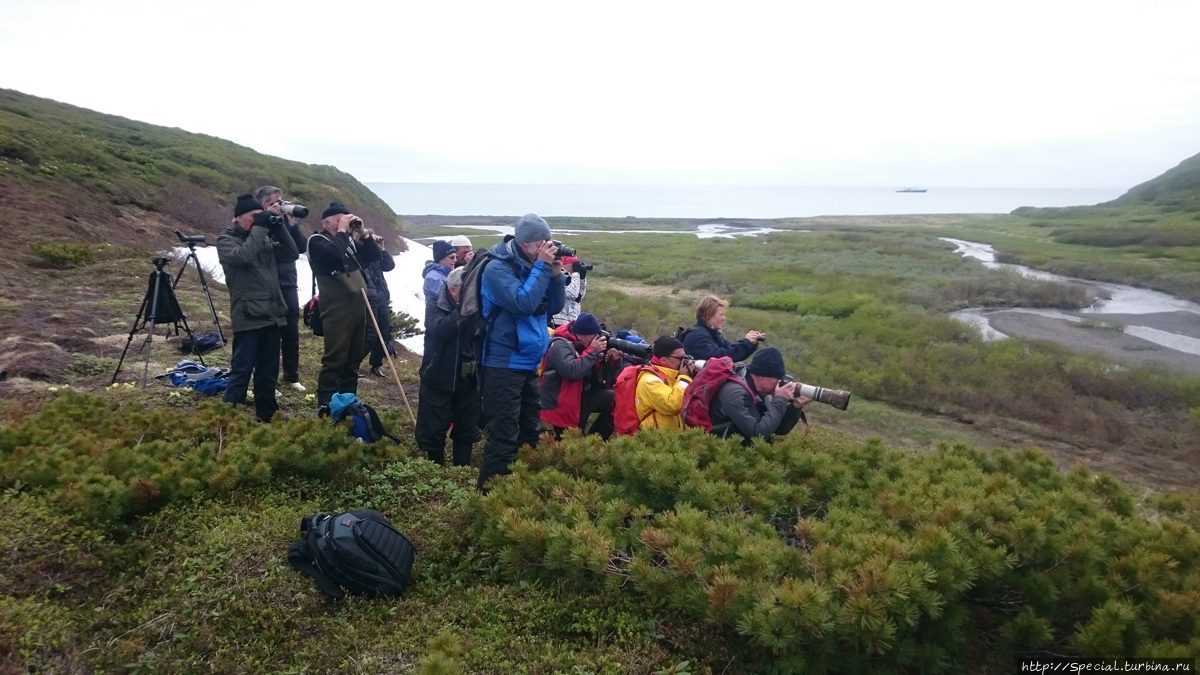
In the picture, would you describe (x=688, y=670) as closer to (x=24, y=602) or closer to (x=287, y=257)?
(x=24, y=602)

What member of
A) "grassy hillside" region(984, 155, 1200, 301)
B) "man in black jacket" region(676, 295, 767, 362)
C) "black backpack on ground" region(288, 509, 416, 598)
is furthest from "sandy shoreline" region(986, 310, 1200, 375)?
"black backpack on ground" region(288, 509, 416, 598)

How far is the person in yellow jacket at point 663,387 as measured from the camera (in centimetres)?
568

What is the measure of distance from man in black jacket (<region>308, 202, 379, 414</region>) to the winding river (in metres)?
16.4

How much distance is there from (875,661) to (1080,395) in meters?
12.5

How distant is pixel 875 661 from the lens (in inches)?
124

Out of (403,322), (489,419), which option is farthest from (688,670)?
(403,322)

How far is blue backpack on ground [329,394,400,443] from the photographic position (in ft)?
18.9

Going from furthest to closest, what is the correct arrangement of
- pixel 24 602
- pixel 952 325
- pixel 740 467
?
1. pixel 952 325
2. pixel 740 467
3. pixel 24 602

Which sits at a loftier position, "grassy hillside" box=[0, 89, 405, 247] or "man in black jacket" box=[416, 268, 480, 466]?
"grassy hillside" box=[0, 89, 405, 247]

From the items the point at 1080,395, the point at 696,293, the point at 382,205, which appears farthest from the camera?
the point at 382,205

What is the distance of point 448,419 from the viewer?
19.5 feet

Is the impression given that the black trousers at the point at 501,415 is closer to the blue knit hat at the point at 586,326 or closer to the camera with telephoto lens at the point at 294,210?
the blue knit hat at the point at 586,326

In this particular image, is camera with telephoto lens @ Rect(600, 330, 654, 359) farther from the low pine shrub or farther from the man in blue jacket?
the low pine shrub

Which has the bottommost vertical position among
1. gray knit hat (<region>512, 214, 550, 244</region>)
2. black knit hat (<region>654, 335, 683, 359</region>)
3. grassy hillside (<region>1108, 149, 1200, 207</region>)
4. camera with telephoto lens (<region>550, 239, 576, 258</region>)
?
black knit hat (<region>654, 335, 683, 359</region>)
